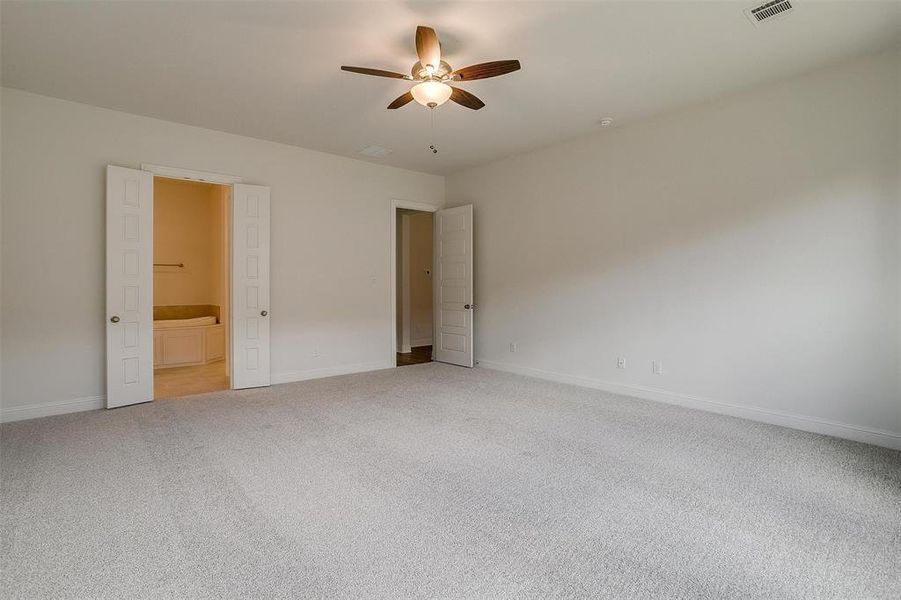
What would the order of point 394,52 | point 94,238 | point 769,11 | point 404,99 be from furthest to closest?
1. point 94,238
2. point 404,99
3. point 394,52
4. point 769,11

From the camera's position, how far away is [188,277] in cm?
751

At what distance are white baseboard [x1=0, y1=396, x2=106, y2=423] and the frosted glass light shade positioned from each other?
161 inches

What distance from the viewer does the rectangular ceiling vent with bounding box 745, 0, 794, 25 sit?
2.61 m

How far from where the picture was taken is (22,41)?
119 inches

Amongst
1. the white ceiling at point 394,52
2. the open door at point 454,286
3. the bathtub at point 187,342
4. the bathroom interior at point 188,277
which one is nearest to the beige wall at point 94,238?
the white ceiling at point 394,52

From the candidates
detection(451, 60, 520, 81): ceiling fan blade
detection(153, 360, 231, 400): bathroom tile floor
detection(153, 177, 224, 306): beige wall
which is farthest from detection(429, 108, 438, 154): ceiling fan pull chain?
detection(153, 177, 224, 306): beige wall

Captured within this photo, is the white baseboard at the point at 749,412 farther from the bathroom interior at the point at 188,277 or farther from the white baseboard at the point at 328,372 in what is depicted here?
the bathroom interior at the point at 188,277

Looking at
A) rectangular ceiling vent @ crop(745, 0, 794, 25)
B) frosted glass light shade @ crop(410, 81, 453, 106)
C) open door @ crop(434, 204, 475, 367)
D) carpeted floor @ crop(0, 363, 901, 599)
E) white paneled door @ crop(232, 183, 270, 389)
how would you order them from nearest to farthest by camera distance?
carpeted floor @ crop(0, 363, 901, 599)
rectangular ceiling vent @ crop(745, 0, 794, 25)
frosted glass light shade @ crop(410, 81, 453, 106)
white paneled door @ crop(232, 183, 270, 389)
open door @ crop(434, 204, 475, 367)

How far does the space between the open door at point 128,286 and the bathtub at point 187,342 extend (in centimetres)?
222

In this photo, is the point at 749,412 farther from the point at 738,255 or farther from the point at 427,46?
the point at 427,46

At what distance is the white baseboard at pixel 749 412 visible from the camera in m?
3.23

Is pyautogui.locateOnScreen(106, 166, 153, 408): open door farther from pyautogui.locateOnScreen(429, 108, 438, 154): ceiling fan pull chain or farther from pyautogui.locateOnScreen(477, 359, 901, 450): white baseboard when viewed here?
pyautogui.locateOnScreen(477, 359, 901, 450): white baseboard

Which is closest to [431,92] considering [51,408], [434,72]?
[434,72]

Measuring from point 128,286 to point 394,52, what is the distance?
337 centimetres
